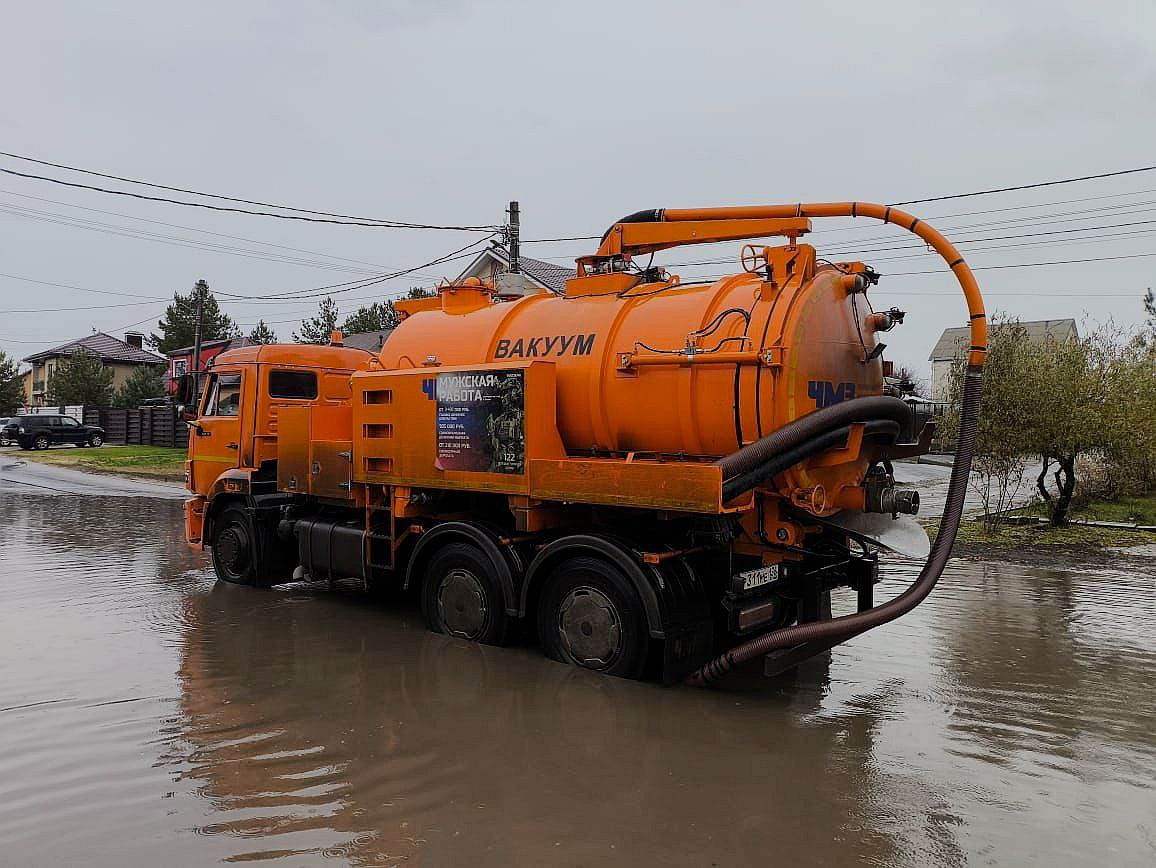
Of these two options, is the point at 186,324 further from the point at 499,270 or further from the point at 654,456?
the point at 654,456

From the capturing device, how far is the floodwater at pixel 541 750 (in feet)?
12.9

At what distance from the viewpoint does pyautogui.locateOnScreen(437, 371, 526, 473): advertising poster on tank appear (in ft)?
22.1

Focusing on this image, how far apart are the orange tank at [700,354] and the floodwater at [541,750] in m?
1.86

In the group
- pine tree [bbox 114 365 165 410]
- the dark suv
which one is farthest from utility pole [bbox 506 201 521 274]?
pine tree [bbox 114 365 165 410]

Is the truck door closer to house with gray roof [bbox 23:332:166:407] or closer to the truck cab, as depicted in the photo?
the truck cab

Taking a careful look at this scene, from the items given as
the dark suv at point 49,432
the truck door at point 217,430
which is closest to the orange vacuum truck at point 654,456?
the truck door at point 217,430

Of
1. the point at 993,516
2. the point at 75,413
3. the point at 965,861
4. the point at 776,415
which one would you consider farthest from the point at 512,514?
the point at 75,413

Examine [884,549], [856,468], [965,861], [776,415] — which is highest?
[776,415]

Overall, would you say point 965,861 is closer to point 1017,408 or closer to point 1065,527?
point 1017,408

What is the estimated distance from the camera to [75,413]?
4403 cm

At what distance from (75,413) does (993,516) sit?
146ft

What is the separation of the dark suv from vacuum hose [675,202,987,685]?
40756 mm

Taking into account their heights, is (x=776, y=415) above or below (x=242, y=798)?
above

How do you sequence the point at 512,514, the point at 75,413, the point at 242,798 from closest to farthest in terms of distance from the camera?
the point at 242,798 < the point at 512,514 < the point at 75,413
